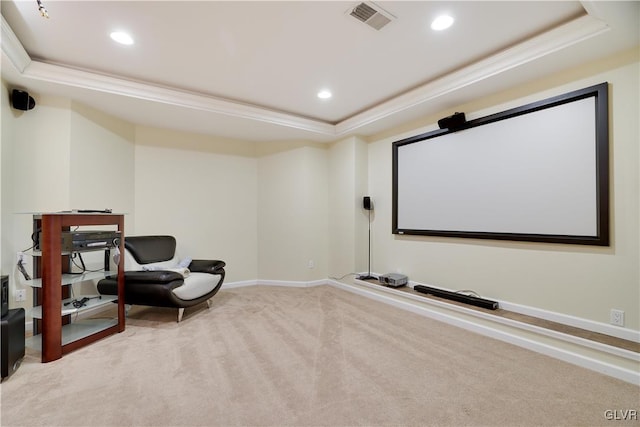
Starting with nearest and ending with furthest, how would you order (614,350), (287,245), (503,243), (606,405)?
(606,405) → (614,350) → (503,243) → (287,245)

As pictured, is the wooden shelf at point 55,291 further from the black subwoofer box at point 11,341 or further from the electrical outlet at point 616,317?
the electrical outlet at point 616,317

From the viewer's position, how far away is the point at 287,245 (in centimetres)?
456

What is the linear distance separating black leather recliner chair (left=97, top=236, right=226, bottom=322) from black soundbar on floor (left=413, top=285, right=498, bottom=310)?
2549 mm

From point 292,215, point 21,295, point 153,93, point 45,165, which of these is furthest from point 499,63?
point 21,295

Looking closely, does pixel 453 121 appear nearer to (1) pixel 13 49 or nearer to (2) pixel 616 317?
(2) pixel 616 317

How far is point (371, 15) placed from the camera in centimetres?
202

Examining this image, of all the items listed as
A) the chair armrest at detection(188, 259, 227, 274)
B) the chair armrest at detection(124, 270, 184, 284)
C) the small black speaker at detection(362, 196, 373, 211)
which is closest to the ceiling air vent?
the small black speaker at detection(362, 196, 373, 211)

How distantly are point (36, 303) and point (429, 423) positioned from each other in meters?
3.21

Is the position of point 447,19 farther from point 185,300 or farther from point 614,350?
point 185,300

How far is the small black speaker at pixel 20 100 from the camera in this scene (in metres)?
2.60

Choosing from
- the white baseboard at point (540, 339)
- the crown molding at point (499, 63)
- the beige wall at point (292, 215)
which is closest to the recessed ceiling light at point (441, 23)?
the crown molding at point (499, 63)

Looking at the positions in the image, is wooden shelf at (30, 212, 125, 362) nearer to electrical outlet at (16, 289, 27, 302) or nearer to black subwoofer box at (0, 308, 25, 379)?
black subwoofer box at (0, 308, 25, 379)

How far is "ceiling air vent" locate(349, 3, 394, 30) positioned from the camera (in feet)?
6.38

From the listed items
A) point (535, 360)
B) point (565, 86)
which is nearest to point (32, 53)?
point (565, 86)
